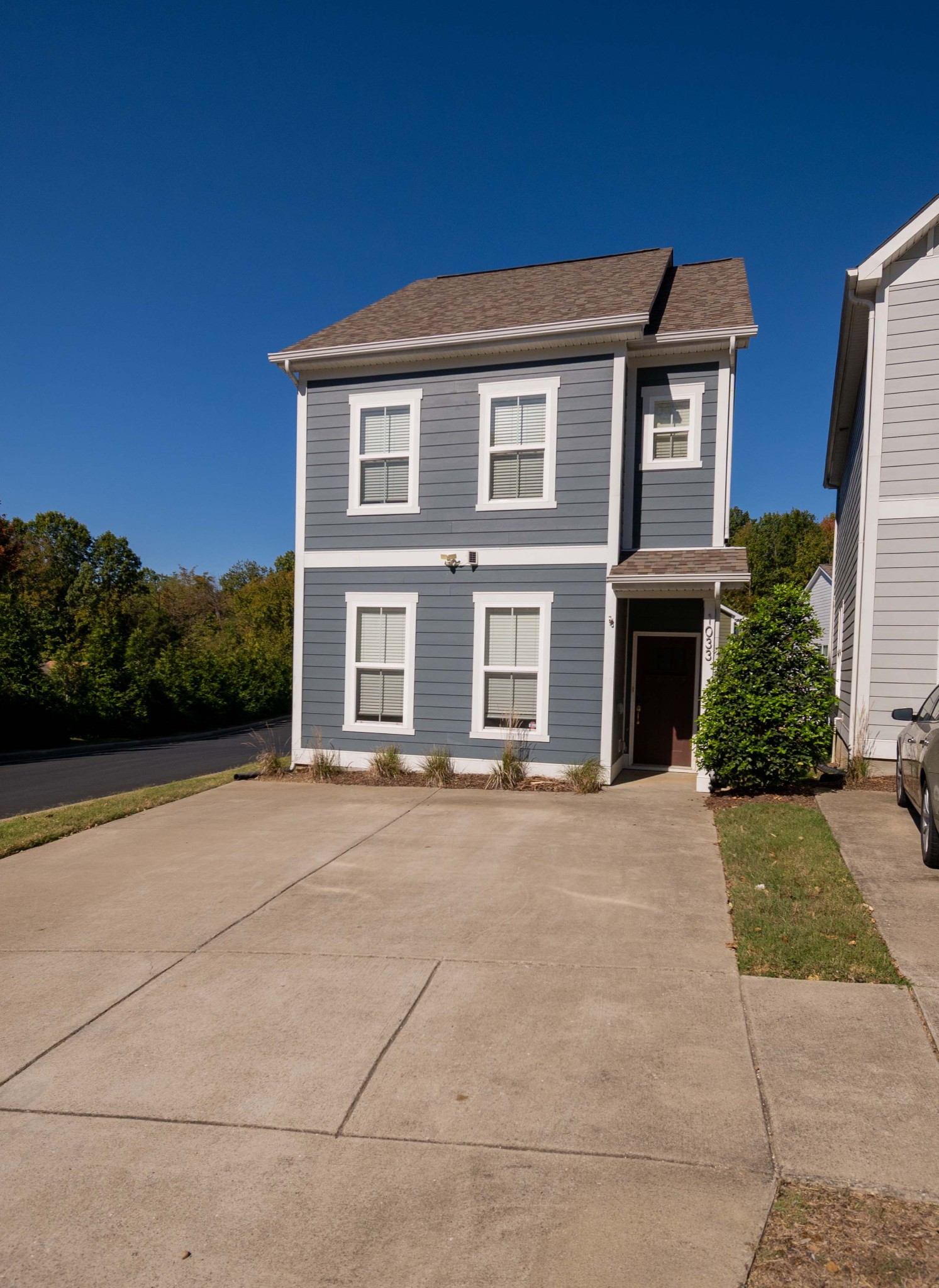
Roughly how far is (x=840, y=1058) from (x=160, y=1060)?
330 cm

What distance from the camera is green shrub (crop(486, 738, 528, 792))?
38.6 ft

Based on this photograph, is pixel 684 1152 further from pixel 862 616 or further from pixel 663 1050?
pixel 862 616

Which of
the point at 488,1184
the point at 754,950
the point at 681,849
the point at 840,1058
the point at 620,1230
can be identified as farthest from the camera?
the point at 681,849

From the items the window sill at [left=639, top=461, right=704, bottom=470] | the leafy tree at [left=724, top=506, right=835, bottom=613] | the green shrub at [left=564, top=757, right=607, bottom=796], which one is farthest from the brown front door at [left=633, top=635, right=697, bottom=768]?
the leafy tree at [left=724, top=506, right=835, bottom=613]

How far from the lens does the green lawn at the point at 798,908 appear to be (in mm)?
4914

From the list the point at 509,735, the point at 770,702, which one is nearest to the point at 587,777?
the point at 509,735

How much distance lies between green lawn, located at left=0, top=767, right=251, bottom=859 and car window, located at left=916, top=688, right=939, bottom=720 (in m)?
9.29

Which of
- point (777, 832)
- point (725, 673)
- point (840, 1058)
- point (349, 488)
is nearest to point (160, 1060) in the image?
point (840, 1058)

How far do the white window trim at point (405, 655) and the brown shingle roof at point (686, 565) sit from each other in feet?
10.8

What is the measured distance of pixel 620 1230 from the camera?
2777 mm

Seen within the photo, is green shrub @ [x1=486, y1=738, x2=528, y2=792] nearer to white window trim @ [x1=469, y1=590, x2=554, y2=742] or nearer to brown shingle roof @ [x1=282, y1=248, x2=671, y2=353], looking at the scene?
white window trim @ [x1=469, y1=590, x2=554, y2=742]

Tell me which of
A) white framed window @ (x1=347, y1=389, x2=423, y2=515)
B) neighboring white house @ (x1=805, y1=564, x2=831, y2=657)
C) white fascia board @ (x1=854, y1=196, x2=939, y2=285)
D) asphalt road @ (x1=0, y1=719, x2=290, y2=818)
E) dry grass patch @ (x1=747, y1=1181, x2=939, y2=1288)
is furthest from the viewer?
neighboring white house @ (x1=805, y1=564, x2=831, y2=657)

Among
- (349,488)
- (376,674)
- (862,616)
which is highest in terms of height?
(349,488)

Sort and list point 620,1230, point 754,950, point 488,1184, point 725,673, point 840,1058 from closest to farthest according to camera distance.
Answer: point 620,1230 < point 488,1184 < point 840,1058 < point 754,950 < point 725,673
